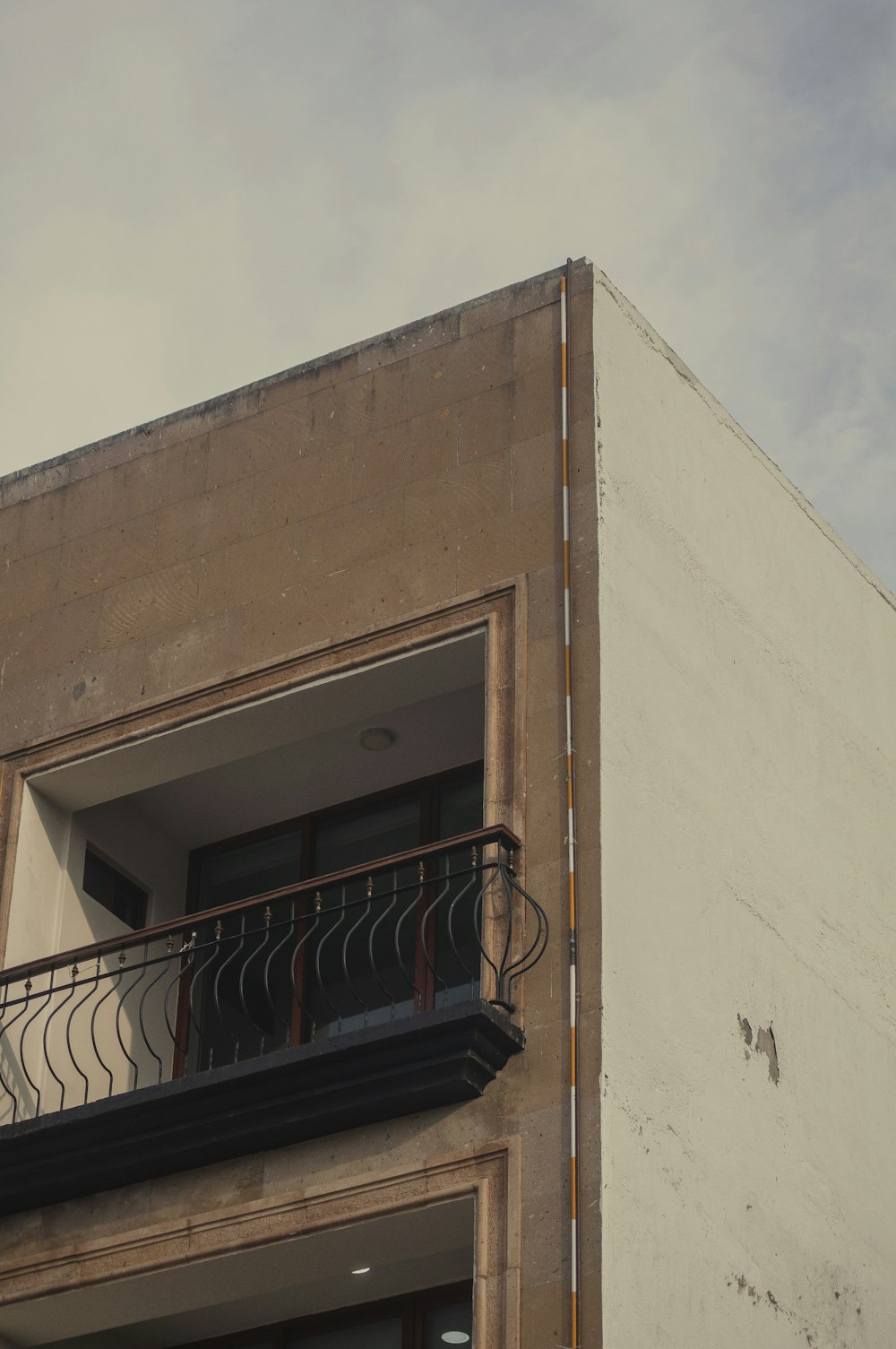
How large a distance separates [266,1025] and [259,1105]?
249cm

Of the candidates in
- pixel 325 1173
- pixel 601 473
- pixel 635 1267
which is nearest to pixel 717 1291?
pixel 635 1267

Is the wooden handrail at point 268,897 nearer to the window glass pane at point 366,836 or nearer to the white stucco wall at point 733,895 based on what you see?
the white stucco wall at point 733,895

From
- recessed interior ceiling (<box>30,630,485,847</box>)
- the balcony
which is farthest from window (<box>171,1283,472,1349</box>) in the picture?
recessed interior ceiling (<box>30,630,485,847</box>)

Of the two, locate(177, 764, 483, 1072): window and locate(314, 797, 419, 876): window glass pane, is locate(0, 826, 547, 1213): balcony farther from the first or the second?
locate(314, 797, 419, 876): window glass pane

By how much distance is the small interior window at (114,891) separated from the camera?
14.3m

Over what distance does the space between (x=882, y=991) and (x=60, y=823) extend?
529 cm

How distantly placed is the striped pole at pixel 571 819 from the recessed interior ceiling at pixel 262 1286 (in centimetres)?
70

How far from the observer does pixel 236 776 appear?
14602 millimetres

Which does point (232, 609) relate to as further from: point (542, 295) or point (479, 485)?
point (542, 295)

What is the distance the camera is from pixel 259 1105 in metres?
11.6

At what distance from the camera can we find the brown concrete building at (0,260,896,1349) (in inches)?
439

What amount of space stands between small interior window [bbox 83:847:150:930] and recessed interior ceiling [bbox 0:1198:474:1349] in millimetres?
2659

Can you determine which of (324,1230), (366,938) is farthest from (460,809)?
(324,1230)

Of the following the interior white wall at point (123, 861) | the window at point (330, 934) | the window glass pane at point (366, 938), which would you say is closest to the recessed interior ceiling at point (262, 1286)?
the window at point (330, 934)
